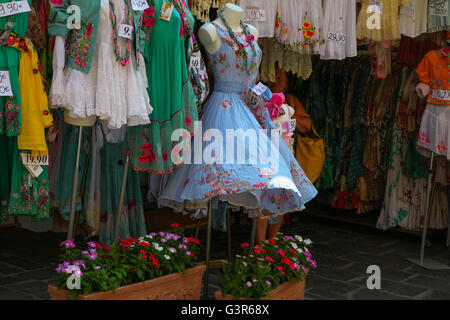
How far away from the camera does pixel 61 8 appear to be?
9.14 feet

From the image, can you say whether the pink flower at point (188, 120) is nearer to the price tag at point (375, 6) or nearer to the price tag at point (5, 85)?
the price tag at point (5, 85)

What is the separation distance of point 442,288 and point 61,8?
3.33 meters

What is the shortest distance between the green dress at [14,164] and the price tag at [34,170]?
0.08ft

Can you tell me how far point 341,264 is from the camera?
4605 millimetres

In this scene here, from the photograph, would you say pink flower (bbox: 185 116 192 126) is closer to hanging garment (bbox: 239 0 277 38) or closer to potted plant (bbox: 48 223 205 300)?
potted plant (bbox: 48 223 205 300)

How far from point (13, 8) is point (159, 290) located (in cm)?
163

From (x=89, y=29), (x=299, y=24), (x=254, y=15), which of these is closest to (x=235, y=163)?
(x=89, y=29)

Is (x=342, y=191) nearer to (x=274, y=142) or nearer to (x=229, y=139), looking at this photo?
(x=274, y=142)

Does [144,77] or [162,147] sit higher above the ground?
[144,77]

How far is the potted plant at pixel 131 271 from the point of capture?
249 centimetres

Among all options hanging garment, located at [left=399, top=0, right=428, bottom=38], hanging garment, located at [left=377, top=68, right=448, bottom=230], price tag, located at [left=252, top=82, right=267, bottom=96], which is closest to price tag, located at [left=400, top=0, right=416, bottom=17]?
hanging garment, located at [left=399, top=0, right=428, bottom=38]

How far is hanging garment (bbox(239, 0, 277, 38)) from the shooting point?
3.87 meters

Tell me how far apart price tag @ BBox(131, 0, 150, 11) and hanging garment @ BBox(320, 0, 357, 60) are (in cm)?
180
